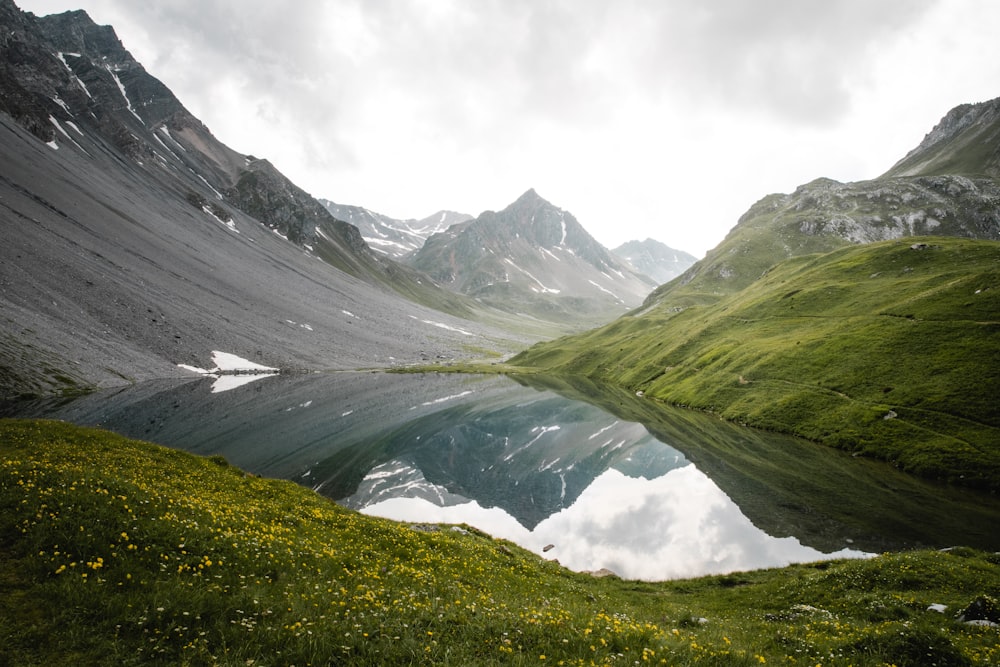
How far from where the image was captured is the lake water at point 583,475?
3709cm

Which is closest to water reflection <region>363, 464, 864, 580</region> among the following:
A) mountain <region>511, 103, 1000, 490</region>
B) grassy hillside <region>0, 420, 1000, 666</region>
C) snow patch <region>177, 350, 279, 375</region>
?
grassy hillside <region>0, 420, 1000, 666</region>

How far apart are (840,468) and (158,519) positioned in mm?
63568

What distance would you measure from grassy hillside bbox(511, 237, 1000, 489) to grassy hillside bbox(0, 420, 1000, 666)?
38.4m

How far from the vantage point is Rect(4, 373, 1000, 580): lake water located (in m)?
37.1

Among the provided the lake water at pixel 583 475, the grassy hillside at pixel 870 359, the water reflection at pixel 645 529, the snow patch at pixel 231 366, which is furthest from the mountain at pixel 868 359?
the snow patch at pixel 231 366

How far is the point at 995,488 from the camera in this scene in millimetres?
43906

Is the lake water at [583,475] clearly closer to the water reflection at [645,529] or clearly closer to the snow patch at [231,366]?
the water reflection at [645,529]

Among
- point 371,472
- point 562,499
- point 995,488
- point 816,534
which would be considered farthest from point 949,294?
point 371,472

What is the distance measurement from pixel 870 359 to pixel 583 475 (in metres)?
51.9

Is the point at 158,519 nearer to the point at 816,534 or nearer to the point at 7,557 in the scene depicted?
the point at 7,557

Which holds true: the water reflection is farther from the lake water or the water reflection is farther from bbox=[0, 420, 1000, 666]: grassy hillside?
bbox=[0, 420, 1000, 666]: grassy hillside

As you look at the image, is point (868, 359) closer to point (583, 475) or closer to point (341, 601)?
point (583, 475)

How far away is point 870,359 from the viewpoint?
239 feet

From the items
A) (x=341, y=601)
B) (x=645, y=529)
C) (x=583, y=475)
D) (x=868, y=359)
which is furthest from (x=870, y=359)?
(x=341, y=601)
